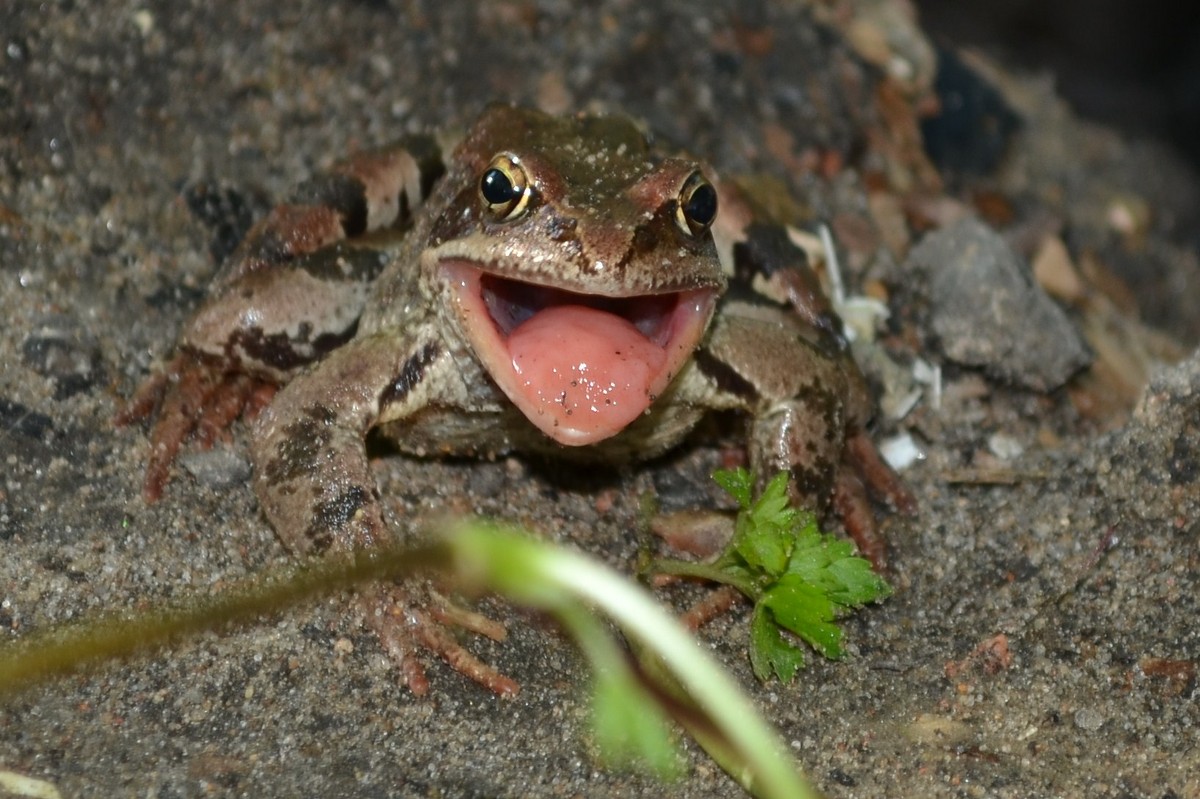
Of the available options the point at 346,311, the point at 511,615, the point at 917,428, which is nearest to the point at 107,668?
the point at 511,615

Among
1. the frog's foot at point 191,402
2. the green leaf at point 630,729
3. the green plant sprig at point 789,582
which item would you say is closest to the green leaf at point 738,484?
the green plant sprig at point 789,582

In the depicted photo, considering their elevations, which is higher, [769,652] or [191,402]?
[191,402]

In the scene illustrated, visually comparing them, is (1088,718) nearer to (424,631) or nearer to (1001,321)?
(424,631)

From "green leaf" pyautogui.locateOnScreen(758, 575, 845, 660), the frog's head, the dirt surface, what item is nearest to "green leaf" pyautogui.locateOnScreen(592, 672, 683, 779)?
the dirt surface

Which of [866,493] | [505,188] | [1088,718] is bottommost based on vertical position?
[1088,718]

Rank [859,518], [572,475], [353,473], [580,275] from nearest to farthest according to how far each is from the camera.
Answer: [580,275] < [353,473] < [859,518] < [572,475]

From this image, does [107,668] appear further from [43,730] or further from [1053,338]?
[1053,338]

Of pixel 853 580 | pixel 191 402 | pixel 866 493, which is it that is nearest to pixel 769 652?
pixel 853 580
